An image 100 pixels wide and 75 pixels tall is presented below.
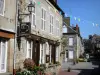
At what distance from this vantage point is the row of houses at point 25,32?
12.5m

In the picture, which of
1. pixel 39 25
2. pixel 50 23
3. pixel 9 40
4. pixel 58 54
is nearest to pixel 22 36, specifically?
pixel 9 40

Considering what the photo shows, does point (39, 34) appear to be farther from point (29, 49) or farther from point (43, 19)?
point (29, 49)

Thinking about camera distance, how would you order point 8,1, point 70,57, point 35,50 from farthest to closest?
point 70,57 < point 35,50 < point 8,1

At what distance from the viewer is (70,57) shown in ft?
167

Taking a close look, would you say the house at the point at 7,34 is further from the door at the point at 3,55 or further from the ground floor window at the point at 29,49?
the ground floor window at the point at 29,49

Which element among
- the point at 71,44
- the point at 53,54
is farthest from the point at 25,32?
the point at 71,44

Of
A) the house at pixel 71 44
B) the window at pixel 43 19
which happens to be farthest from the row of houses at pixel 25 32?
the house at pixel 71 44

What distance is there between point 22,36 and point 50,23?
299 inches

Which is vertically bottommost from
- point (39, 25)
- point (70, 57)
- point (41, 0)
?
point (70, 57)

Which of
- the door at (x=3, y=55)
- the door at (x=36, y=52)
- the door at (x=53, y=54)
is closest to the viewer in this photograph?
the door at (x=3, y=55)

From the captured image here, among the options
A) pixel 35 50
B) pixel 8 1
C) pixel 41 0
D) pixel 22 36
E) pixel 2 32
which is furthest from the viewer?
pixel 41 0

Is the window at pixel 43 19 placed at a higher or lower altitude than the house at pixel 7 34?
higher

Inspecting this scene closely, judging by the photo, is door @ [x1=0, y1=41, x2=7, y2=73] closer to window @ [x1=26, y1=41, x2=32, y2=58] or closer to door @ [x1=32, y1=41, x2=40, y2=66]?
window @ [x1=26, y1=41, x2=32, y2=58]

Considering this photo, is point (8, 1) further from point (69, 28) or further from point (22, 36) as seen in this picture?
point (69, 28)
